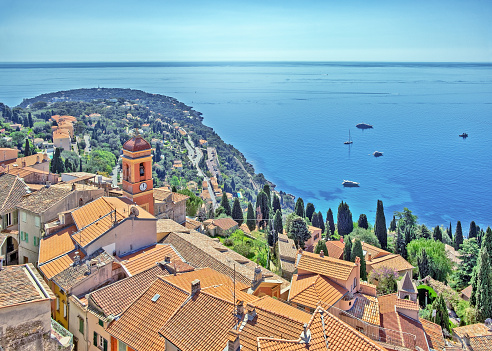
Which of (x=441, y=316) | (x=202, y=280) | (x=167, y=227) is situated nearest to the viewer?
(x=202, y=280)

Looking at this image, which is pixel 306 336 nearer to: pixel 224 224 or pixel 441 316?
pixel 441 316

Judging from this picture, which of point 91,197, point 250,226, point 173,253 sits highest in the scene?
point 91,197

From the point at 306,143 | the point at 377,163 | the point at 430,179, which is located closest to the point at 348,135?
the point at 306,143

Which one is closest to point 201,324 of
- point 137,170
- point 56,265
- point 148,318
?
point 148,318

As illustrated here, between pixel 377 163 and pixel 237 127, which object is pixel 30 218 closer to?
pixel 377 163

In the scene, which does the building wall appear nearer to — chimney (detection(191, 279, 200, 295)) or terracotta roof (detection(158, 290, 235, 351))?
chimney (detection(191, 279, 200, 295))

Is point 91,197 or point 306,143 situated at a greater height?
point 91,197
